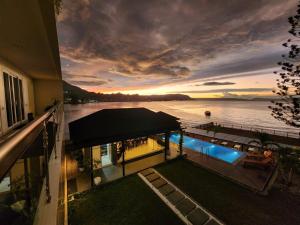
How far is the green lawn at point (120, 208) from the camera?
257 inches

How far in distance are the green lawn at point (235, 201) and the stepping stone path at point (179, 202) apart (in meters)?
0.44

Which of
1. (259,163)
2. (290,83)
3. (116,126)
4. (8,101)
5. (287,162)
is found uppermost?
(290,83)

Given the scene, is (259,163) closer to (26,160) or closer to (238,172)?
(238,172)

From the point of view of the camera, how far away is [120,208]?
7.20m

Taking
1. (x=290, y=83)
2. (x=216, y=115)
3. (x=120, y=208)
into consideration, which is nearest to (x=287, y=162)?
(x=290, y=83)

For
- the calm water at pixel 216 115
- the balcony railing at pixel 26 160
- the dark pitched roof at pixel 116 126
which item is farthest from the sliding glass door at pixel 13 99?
the balcony railing at pixel 26 160

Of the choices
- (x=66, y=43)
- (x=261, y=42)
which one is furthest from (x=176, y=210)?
(x=261, y=42)

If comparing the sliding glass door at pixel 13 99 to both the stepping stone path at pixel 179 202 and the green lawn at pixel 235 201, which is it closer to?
the stepping stone path at pixel 179 202

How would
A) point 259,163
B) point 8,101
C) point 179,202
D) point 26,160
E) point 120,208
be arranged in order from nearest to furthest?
point 26,160, point 8,101, point 120,208, point 179,202, point 259,163

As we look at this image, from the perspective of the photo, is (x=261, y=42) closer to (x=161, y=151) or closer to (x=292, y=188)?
(x=292, y=188)

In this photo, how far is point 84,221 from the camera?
6484 millimetres

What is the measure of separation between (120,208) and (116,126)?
4.72 meters

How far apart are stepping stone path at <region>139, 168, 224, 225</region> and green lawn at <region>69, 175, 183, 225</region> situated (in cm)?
34

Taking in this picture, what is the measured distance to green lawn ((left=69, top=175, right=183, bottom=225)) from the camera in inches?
257
